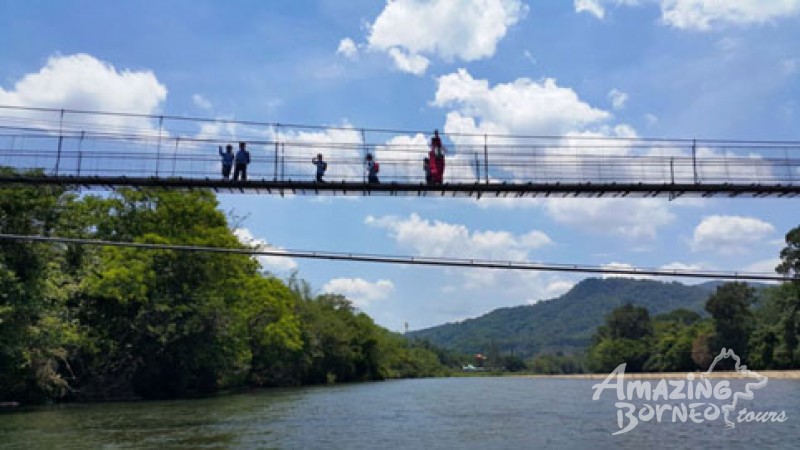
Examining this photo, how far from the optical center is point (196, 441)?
72.3 feet

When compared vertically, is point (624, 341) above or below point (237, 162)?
below

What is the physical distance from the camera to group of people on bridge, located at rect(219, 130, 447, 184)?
59.4 ft

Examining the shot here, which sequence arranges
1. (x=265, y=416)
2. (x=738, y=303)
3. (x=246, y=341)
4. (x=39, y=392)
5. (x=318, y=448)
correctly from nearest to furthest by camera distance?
(x=318, y=448), (x=265, y=416), (x=39, y=392), (x=246, y=341), (x=738, y=303)

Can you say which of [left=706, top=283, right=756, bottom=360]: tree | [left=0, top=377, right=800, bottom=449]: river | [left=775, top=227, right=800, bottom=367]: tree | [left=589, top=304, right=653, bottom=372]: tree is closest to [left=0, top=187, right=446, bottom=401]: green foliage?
[left=0, top=377, right=800, bottom=449]: river

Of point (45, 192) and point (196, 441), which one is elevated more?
point (45, 192)

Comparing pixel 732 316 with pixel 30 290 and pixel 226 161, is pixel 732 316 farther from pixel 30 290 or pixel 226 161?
pixel 226 161

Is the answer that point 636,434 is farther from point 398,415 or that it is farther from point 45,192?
point 45,192

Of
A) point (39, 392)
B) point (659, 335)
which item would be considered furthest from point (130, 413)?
point (659, 335)

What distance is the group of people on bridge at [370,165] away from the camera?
18094mm

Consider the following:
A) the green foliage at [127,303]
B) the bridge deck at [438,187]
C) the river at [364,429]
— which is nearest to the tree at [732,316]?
the green foliage at [127,303]

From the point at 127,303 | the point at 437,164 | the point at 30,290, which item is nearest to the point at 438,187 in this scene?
the point at 437,164

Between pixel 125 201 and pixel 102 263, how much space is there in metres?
6.52

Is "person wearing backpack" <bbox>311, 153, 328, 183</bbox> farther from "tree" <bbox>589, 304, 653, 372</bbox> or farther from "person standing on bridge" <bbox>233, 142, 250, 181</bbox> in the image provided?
"tree" <bbox>589, 304, 653, 372</bbox>

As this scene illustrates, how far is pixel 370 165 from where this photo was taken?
18.2 metres
